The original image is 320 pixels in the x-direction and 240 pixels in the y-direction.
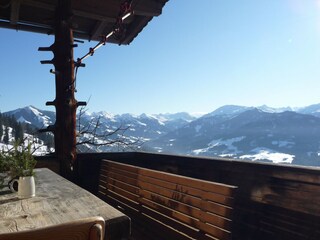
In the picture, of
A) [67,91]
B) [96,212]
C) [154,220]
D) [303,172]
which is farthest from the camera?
[67,91]

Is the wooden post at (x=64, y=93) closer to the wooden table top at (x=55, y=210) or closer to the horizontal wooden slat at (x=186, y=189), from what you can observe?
the horizontal wooden slat at (x=186, y=189)

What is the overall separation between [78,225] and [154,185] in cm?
252

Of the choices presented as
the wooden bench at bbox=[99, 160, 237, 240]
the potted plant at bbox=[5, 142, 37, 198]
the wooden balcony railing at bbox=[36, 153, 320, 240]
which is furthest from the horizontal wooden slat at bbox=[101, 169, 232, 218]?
the potted plant at bbox=[5, 142, 37, 198]

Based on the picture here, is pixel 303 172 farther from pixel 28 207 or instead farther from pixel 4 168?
pixel 4 168

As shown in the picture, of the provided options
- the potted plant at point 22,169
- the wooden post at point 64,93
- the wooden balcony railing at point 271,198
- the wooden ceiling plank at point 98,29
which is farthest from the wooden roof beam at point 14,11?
the wooden balcony railing at point 271,198

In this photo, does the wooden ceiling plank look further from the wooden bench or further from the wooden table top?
the wooden table top

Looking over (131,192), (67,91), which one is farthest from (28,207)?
(67,91)

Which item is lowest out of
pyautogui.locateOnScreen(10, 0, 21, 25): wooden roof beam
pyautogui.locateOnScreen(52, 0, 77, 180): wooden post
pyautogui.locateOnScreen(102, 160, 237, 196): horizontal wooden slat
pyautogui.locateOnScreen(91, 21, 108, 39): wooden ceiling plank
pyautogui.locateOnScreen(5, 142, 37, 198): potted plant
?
pyautogui.locateOnScreen(102, 160, 237, 196): horizontal wooden slat

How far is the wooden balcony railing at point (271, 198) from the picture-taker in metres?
2.85

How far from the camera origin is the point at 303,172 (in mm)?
2920

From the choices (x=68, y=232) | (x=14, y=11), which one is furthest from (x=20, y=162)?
(x=14, y=11)

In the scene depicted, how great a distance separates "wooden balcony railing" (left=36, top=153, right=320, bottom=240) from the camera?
285cm

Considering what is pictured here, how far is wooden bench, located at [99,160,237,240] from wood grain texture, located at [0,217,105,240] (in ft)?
5.21

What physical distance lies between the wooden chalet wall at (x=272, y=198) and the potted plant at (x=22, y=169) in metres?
2.13
